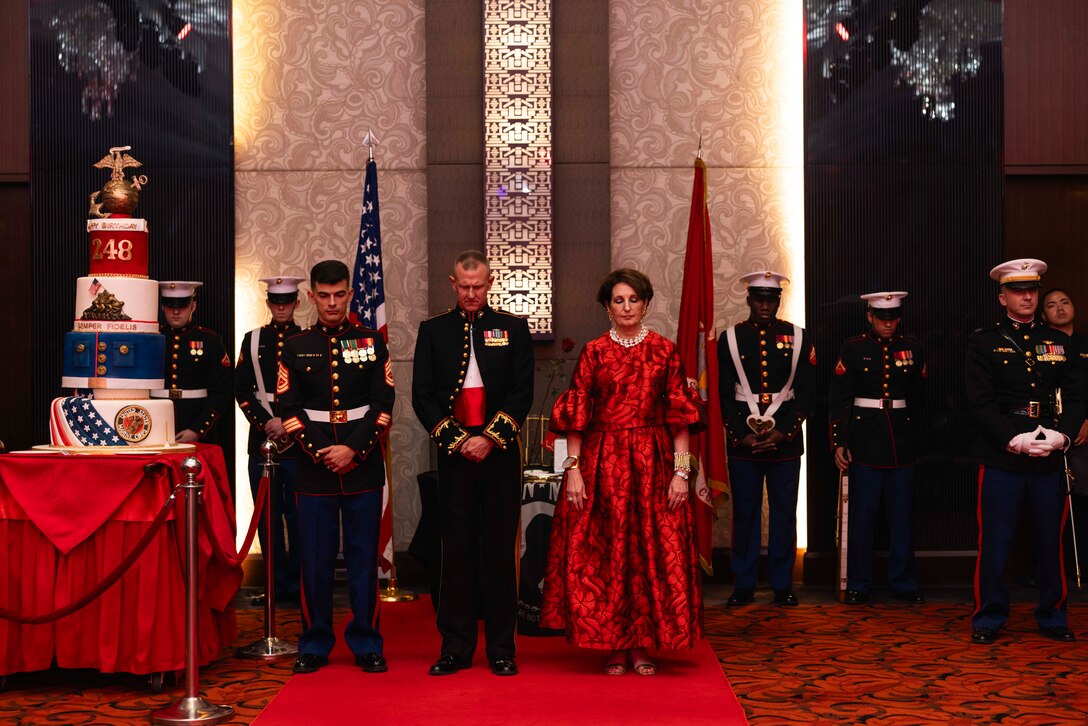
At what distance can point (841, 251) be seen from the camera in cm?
653

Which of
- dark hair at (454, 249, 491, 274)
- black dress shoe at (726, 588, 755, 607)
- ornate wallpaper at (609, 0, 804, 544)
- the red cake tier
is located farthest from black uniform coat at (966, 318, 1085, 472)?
the red cake tier

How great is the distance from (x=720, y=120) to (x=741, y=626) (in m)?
2.92

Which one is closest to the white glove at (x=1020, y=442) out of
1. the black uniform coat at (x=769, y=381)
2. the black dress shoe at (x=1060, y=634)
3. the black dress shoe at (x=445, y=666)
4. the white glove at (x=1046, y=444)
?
the white glove at (x=1046, y=444)

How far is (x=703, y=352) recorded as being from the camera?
5914 mm

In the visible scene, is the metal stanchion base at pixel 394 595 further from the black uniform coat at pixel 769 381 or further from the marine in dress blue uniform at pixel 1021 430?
the marine in dress blue uniform at pixel 1021 430

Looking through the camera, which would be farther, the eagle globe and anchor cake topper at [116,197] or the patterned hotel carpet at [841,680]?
the eagle globe and anchor cake topper at [116,197]

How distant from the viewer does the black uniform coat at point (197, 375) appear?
595 cm

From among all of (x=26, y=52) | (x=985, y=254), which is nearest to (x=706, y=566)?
(x=985, y=254)

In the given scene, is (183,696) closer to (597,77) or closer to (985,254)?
(597,77)

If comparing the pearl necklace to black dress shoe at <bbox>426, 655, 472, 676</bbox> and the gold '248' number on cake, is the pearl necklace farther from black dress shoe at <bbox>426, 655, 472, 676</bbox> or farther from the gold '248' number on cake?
the gold '248' number on cake

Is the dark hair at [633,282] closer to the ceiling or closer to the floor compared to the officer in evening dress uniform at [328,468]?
closer to the ceiling

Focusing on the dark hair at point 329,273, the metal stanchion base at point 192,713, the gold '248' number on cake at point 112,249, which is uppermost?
the gold '248' number on cake at point 112,249

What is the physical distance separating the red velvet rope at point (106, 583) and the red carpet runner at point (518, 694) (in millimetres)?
710

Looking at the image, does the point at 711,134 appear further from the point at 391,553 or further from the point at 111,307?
the point at 111,307
